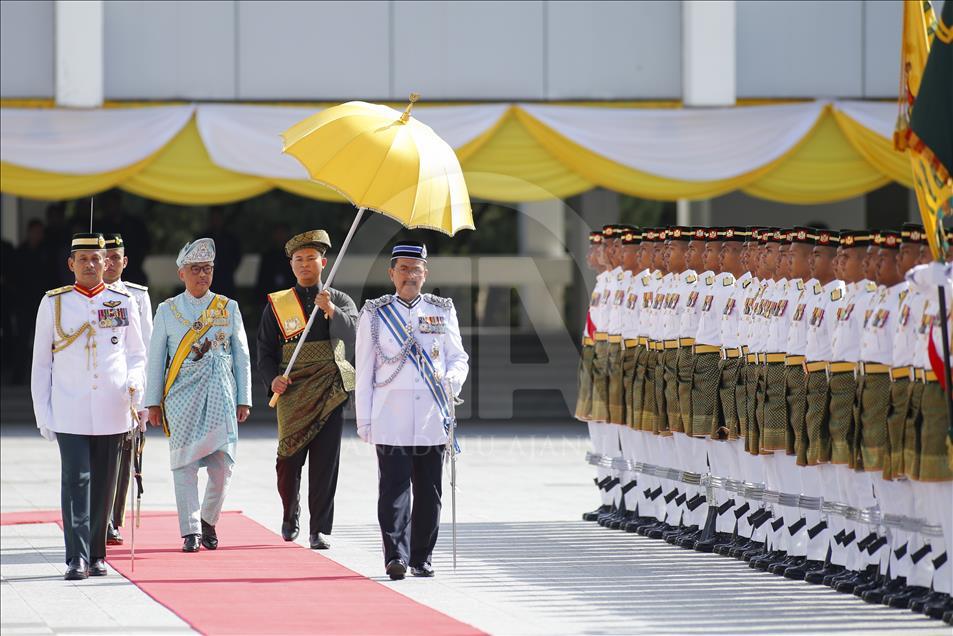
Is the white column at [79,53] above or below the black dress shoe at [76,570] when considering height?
above

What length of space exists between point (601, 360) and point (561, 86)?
23.8 ft

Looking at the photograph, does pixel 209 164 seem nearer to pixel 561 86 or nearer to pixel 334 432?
pixel 561 86

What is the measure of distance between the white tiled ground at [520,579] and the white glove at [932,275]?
1.59 m

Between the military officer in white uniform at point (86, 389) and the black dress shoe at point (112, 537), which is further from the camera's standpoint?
the black dress shoe at point (112, 537)

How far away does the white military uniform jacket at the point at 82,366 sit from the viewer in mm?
9336

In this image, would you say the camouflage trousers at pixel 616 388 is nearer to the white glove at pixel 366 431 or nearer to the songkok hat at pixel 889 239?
the white glove at pixel 366 431

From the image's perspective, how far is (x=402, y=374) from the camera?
9.47 metres

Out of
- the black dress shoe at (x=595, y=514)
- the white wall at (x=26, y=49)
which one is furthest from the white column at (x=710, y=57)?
the black dress shoe at (x=595, y=514)

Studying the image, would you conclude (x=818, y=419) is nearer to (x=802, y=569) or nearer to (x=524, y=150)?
(x=802, y=569)

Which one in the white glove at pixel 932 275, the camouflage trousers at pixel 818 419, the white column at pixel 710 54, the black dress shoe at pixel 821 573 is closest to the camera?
the white glove at pixel 932 275

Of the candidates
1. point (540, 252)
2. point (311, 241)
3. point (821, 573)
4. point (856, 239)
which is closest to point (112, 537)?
point (311, 241)

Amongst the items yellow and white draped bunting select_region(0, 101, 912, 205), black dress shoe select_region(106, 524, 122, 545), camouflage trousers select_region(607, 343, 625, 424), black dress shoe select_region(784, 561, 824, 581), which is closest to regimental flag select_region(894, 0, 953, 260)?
black dress shoe select_region(784, 561, 824, 581)

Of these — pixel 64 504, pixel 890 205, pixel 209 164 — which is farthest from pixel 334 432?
pixel 890 205

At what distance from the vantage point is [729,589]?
910 centimetres
